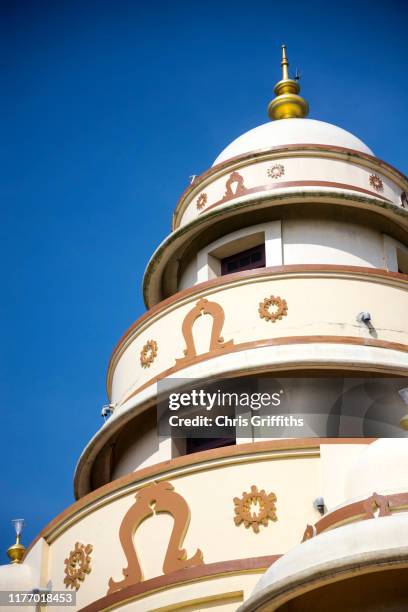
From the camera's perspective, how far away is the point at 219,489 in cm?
1616

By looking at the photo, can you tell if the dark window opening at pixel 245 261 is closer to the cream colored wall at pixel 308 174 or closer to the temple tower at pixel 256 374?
A: the temple tower at pixel 256 374

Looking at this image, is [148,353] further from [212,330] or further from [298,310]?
[298,310]

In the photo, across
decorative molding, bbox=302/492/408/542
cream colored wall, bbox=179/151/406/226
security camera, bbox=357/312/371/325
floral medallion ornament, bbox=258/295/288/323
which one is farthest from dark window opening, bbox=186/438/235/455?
cream colored wall, bbox=179/151/406/226

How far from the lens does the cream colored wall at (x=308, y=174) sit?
22.5 metres

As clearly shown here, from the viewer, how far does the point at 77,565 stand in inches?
670

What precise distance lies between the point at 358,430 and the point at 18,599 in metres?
5.29

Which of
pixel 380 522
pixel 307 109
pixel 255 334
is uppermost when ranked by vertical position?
pixel 307 109

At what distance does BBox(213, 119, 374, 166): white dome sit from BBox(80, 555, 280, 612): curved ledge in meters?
9.73

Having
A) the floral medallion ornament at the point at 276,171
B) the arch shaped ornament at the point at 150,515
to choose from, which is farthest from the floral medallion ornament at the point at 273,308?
the floral medallion ornament at the point at 276,171

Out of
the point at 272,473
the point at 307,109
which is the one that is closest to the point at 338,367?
the point at 272,473

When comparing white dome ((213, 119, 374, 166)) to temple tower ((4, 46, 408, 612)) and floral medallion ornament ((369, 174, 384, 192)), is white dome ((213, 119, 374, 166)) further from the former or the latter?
floral medallion ornament ((369, 174, 384, 192))

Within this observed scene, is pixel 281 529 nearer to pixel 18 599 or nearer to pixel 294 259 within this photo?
pixel 18 599

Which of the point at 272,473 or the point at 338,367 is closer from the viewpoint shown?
the point at 272,473

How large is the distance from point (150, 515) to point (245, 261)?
20.4ft
